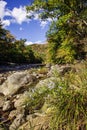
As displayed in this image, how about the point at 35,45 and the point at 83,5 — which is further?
the point at 35,45

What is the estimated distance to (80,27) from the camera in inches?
945

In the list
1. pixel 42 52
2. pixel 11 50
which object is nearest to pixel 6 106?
pixel 11 50

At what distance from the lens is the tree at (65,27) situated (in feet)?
77.1

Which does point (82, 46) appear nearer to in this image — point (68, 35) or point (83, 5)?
point (68, 35)

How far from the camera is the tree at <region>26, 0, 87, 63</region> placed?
2350cm

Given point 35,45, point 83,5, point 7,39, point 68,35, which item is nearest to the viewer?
point 68,35

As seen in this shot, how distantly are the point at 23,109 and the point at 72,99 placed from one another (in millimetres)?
1397

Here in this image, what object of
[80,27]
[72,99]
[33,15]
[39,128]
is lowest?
[39,128]

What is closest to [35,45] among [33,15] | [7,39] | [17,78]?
[7,39]

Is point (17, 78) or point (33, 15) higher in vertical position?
point (33, 15)

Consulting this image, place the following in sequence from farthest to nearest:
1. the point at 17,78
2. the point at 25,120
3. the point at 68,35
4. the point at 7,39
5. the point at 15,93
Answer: the point at 7,39, the point at 68,35, the point at 17,78, the point at 15,93, the point at 25,120

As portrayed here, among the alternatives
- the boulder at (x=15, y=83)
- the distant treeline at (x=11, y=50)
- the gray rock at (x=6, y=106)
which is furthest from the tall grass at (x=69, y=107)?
the distant treeline at (x=11, y=50)

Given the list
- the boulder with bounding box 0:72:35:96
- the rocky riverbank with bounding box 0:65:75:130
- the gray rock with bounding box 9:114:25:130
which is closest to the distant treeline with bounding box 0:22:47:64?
the boulder with bounding box 0:72:35:96

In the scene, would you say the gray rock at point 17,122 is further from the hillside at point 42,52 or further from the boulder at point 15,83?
the hillside at point 42,52
